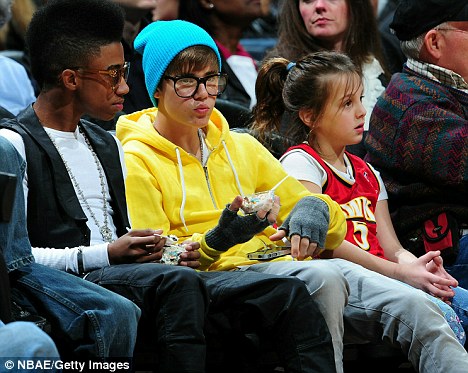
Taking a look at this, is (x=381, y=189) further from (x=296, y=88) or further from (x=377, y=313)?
(x=377, y=313)

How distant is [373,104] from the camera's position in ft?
15.9

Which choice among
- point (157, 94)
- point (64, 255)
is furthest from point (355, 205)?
point (64, 255)

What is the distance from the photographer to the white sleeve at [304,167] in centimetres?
386

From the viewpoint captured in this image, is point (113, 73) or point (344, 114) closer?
point (113, 73)

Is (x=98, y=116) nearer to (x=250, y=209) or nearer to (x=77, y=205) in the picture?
(x=77, y=205)

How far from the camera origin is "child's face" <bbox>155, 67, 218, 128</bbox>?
3.66m

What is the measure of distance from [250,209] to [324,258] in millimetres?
632

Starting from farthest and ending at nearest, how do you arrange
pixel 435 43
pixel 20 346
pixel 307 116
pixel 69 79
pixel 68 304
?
pixel 435 43
pixel 307 116
pixel 69 79
pixel 68 304
pixel 20 346

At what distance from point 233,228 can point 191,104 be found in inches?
22.4

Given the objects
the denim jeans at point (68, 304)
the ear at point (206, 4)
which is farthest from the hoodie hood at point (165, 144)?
the ear at point (206, 4)

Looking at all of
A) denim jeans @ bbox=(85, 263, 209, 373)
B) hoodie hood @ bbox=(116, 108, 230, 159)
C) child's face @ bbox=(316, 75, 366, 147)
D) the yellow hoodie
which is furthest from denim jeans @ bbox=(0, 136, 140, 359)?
child's face @ bbox=(316, 75, 366, 147)

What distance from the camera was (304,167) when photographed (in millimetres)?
3877

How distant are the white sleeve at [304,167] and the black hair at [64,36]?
799mm

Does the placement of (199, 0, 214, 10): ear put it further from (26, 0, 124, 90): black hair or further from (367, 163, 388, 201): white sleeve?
(26, 0, 124, 90): black hair
